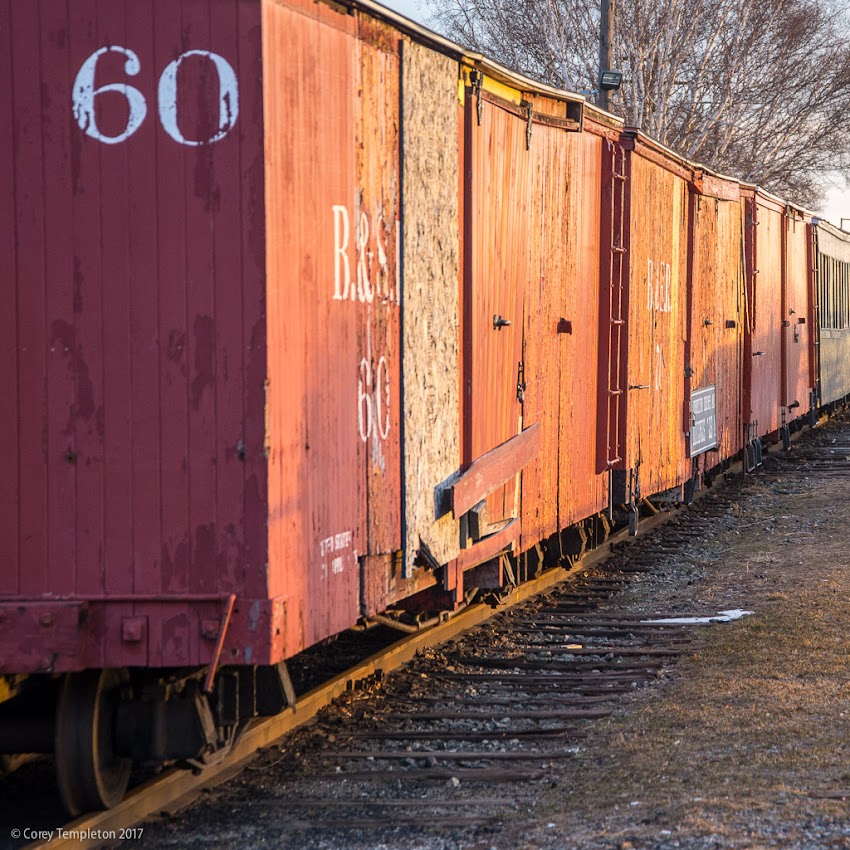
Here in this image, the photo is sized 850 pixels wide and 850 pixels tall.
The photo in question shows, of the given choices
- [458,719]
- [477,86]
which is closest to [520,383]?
[477,86]

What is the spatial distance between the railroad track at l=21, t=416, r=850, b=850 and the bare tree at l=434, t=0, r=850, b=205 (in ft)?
80.4

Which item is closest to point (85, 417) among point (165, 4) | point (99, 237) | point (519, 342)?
point (99, 237)

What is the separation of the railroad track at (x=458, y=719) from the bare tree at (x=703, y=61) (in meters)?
24.5

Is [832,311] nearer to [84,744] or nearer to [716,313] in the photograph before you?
[716,313]

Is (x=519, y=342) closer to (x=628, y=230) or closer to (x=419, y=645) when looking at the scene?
(x=419, y=645)

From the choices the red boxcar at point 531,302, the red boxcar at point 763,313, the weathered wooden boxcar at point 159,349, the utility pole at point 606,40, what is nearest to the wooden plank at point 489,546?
the red boxcar at point 531,302

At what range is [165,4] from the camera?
5078 mm

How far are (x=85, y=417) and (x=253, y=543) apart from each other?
785 millimetres

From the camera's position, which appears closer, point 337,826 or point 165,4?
point 165,4

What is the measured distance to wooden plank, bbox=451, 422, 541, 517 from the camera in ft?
23.5

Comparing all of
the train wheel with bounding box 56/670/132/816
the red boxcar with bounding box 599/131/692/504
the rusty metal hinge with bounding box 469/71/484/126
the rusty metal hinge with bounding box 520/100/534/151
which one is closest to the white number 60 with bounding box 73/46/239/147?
the train wheel with bounding box 56/670/132/816

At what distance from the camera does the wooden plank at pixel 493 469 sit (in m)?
7.16

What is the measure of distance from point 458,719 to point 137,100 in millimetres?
3631

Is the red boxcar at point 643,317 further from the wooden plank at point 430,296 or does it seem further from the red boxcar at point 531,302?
the wooden plank at point 430,296
